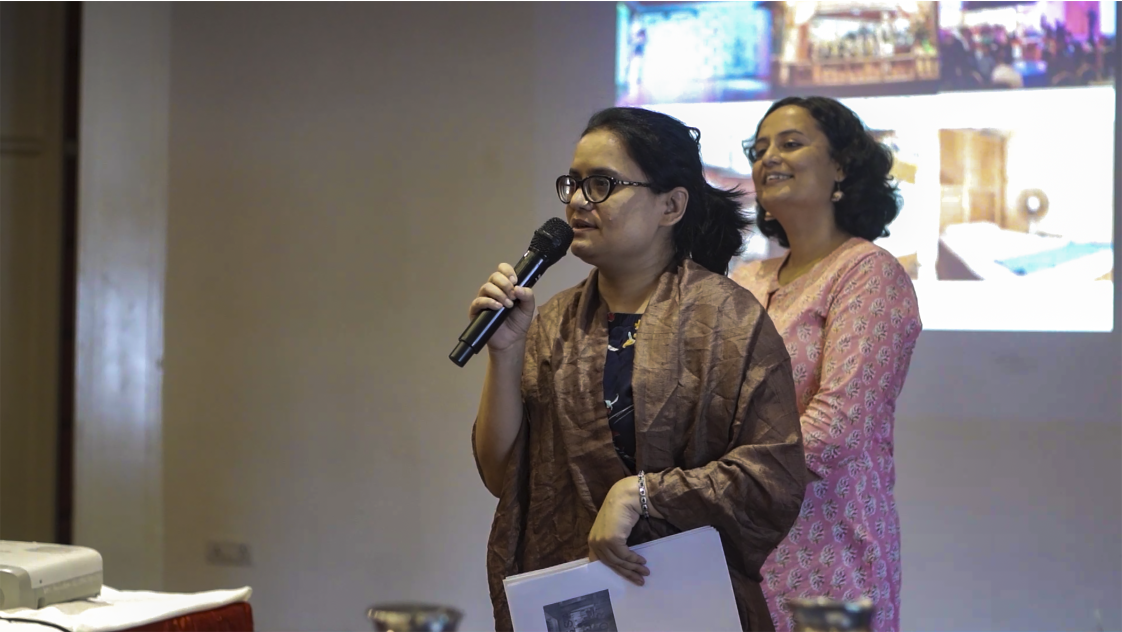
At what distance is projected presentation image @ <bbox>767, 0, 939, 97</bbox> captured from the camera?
317cm

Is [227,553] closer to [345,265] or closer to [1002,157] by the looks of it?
[345,265]

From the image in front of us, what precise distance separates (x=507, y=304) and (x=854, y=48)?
2.23m

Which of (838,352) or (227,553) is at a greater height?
(838,352)

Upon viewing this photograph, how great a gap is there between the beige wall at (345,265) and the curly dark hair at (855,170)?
153 cm

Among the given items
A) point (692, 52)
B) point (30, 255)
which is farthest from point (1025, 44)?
point (30, 255)

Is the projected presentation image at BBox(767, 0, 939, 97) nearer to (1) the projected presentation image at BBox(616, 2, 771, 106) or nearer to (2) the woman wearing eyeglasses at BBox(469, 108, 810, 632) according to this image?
(1) the projected presentation image at BBox(616, 2, 771, 106)

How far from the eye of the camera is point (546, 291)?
3609 millimetres

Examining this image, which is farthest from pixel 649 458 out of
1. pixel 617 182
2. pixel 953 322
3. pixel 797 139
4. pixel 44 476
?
pixel 44 476

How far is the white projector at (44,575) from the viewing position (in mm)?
1643

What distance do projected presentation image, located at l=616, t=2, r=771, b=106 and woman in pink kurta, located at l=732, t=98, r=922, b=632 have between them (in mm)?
1277


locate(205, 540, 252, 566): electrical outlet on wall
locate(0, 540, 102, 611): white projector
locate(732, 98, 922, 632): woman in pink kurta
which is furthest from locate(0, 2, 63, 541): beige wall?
locate(732, 98, 922, 632): woman in pink kurta

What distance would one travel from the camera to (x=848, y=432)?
5.88 feet

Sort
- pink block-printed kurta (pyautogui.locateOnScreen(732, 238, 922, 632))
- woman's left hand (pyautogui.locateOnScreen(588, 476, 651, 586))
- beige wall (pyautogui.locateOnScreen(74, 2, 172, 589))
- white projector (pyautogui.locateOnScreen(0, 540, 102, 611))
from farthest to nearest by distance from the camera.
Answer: beige wall (pyautogui.locateOnScreen(74, 2, 172, 589)) < pink block-printed kurta (pyautogui.locateOnScreen(732, 238, 922, 632)) < white projector (pyautogui.locateOnScreen(0, 540, 102, 611)) < woman's left hand (pyautogui.locateOnScreen(588, 476, 651, 586))

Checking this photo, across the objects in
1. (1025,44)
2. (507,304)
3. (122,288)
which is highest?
(1025,44)
